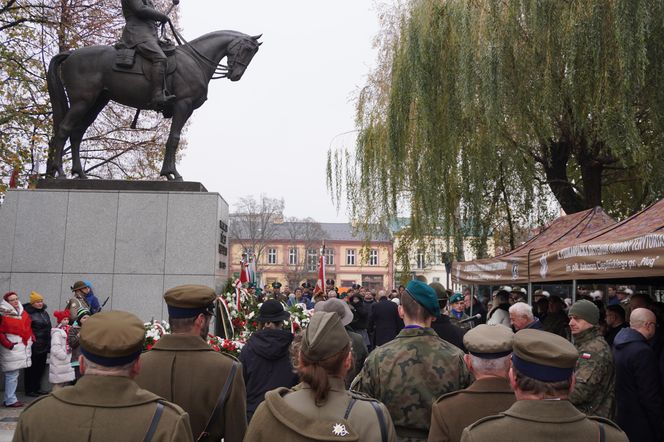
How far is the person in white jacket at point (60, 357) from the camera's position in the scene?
862 centimetres

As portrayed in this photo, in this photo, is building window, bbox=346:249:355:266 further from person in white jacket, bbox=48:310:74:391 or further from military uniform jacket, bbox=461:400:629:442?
military uniform jacket, bbox=461:400:629:442

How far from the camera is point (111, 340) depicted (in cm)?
240

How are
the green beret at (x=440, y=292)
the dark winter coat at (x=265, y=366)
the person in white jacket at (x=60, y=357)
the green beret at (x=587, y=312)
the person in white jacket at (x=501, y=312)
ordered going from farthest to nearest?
1. the person in white jacket at (x=501, y=312)
2. the person in white jacket at (x=60, y=357)
3. the green beret at (x=440, y=292)
4. the green beret at (x=587, y=312)
5. the dark winter coat at (x=265, y=366)

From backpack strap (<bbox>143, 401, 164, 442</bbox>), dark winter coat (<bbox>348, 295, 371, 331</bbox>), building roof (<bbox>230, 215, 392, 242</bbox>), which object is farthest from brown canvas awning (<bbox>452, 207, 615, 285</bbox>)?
building roof (<bbox>230, 215, 392, 242</bbox>)

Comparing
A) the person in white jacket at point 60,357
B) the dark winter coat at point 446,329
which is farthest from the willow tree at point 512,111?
the person in white jacket at point 60,357

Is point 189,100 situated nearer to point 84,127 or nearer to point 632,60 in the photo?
point 84,127

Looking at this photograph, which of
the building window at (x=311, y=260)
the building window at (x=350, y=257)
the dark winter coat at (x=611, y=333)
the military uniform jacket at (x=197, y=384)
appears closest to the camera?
the military uniform jacket at (x=197, y=384)

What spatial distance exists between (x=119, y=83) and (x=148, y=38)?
836 mm

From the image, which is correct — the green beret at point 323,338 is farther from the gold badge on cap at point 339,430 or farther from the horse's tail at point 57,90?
the horse's tail at point 57,90

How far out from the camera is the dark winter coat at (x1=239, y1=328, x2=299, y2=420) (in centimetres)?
495

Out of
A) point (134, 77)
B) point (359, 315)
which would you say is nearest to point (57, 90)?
point (134, 77)

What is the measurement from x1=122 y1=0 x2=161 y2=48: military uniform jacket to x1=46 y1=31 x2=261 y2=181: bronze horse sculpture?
352 millimetres

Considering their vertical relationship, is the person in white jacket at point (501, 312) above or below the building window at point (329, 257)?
below

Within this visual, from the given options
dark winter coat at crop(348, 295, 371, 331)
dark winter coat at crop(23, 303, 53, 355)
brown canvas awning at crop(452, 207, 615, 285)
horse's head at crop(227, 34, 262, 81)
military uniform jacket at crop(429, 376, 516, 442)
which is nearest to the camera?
military uniform jacket at crop(429, 376, 516, 442)
